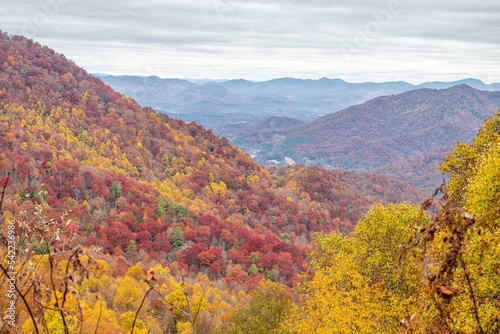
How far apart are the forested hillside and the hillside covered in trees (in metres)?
0.22

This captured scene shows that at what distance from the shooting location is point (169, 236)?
9075 centimetres

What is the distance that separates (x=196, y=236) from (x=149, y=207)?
13.3 metres

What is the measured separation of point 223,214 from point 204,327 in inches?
3247

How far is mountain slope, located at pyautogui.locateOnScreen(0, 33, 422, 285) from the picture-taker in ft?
276

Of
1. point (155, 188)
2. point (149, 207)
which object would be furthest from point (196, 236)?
point (155, 188)

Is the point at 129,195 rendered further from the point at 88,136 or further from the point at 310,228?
the point at 88,136

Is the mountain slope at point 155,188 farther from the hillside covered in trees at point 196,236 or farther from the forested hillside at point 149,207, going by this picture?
the hillside covered in trees at point 196,236

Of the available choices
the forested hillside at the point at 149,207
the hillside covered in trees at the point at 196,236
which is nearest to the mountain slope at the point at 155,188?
the forested hillside at the point at 149,207

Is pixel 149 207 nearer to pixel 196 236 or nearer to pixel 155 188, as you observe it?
pixel 196 236

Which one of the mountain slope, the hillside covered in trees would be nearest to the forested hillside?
the hillside covered in trees

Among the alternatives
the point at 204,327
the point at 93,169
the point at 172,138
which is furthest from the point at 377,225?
the point at 172,138

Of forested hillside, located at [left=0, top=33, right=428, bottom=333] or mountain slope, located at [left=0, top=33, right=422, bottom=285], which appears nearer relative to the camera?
forested hillside, located at [left=0, top=33, right=428, bottom=333]

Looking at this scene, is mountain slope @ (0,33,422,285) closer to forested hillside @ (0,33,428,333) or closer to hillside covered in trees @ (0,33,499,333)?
forested hillside @ (0,33,428,333)

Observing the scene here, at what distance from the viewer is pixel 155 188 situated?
4875 inches
